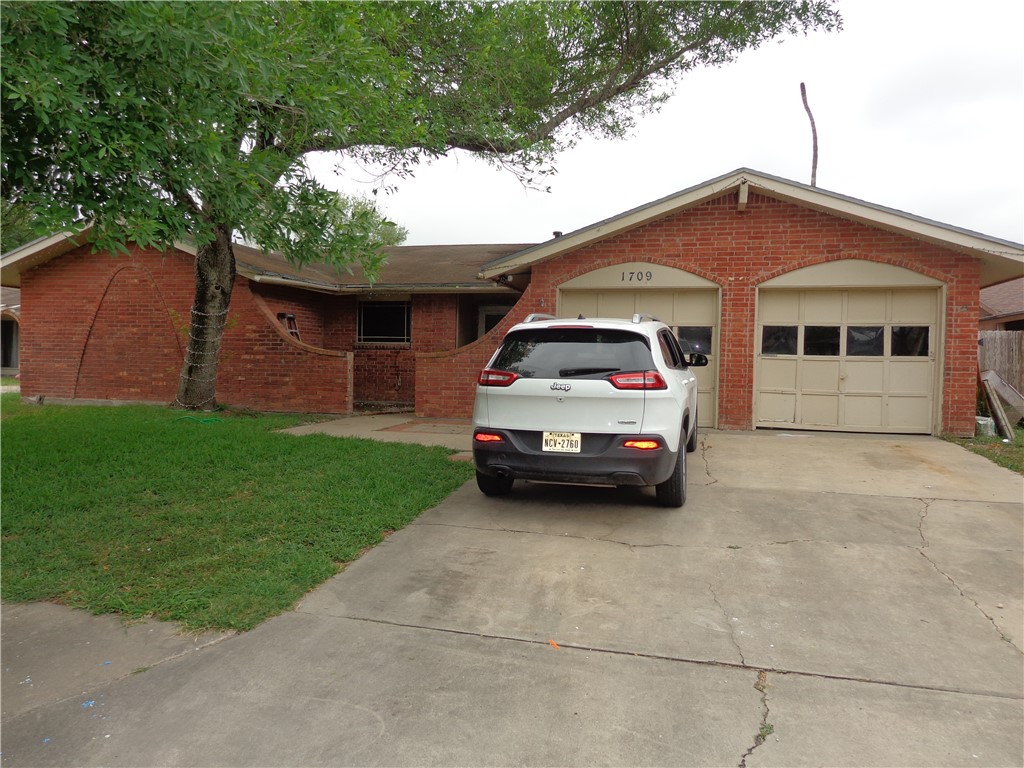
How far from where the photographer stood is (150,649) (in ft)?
→ 11.5

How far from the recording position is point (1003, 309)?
17.2 m

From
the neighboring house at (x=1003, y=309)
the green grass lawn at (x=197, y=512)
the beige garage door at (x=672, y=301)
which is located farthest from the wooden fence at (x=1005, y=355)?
the green grass lawn at (x=197, y=512)

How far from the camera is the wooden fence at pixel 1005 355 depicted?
13023 mm

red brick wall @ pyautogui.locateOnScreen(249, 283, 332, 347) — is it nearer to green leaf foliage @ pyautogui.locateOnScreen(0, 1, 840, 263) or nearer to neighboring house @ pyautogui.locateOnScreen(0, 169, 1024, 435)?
neighboring house @ pyautogui.locateOnScreen(0, 169, 1024, 435)

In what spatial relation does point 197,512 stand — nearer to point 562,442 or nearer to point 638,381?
point 562,442

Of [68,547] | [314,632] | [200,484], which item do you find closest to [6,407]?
[200,484]

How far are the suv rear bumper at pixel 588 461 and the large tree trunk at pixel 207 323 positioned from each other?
8.40 m

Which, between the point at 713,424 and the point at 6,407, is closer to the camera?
the point at 713,424

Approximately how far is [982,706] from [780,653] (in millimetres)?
872

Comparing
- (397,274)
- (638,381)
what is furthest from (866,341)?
(397,274)

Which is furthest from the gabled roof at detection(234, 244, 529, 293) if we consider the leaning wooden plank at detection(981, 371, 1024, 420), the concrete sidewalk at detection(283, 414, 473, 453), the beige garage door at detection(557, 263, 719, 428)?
the leaning wooden plank at detection(981, 371, 1024, 420)

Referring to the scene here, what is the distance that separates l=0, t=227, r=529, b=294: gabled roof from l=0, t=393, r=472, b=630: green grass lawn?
476 cm

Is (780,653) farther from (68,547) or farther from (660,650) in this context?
(68,547)

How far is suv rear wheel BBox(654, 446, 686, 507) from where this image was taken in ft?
19.3
